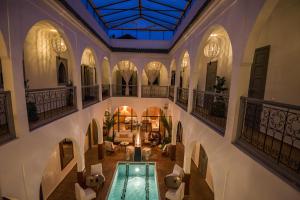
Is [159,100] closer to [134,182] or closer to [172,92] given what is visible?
[172,92]

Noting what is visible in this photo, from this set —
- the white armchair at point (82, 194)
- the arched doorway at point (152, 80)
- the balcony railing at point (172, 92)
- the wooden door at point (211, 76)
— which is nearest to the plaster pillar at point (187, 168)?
the wooden door at point (211, 76)

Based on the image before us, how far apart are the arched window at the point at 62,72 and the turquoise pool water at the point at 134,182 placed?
5950 millimetres

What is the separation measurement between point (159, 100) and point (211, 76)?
4.99 m

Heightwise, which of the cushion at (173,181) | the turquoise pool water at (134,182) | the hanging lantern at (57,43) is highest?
the hanging lantern at (57,43)

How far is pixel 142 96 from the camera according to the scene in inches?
495

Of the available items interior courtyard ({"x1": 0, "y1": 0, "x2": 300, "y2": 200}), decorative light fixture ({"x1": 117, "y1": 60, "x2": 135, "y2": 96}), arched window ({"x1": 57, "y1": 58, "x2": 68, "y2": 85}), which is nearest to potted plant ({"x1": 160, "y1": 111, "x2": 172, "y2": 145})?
interior courtyard ({"x1": 0, "y1": 0, "x2": 300, "y2": 200})

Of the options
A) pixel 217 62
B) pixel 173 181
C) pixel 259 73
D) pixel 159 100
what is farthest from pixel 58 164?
pixel 259 73

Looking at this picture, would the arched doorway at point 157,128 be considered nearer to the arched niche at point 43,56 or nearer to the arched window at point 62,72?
the arched window at point 62,72

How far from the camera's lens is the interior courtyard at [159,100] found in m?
3.12

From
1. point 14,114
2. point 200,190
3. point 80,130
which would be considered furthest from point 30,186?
point 200,190

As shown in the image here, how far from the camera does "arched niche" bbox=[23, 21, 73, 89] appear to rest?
19.2 ft

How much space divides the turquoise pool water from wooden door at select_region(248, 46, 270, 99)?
661cm

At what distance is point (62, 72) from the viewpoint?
833cm

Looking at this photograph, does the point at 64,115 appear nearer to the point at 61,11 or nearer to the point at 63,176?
the point at 61,11
